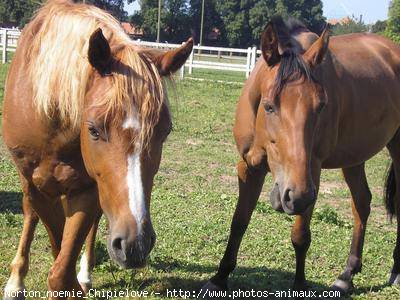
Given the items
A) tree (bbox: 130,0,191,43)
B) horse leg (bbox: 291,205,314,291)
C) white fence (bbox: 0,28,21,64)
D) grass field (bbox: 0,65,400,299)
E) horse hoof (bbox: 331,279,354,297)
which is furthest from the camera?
tree (bbox: 130,0,191,43)

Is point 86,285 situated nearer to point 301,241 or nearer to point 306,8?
point 301,241

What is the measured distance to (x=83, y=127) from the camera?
8.54ft

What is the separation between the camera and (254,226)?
5.69 meters

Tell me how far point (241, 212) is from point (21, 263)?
1.76 meters

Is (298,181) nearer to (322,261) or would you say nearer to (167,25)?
(322,261)

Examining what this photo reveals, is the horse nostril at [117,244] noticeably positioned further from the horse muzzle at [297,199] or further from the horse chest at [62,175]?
the horse muzzle at [297,199]

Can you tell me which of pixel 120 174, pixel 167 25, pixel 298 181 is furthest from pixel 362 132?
pixel 167 25

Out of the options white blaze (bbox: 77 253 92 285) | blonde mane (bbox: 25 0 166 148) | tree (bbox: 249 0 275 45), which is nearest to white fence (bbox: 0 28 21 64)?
white blaze (bbox: 77 253 92 285)

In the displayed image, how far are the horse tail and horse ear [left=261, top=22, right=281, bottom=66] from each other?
7.87 ft

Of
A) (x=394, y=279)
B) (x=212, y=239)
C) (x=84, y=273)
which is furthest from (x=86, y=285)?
(x=394, y=279)

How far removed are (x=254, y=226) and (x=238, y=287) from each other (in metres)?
1.46

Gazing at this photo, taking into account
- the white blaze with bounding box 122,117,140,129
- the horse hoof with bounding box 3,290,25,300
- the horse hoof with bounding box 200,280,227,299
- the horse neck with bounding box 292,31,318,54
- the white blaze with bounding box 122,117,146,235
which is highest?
the horse neck with bounding box 292,31,318,54

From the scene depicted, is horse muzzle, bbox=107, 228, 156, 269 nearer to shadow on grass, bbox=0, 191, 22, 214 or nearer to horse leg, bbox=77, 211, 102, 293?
horse leg, bbox=77, 211, 102, 293

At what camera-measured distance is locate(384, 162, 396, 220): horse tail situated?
5449mm
